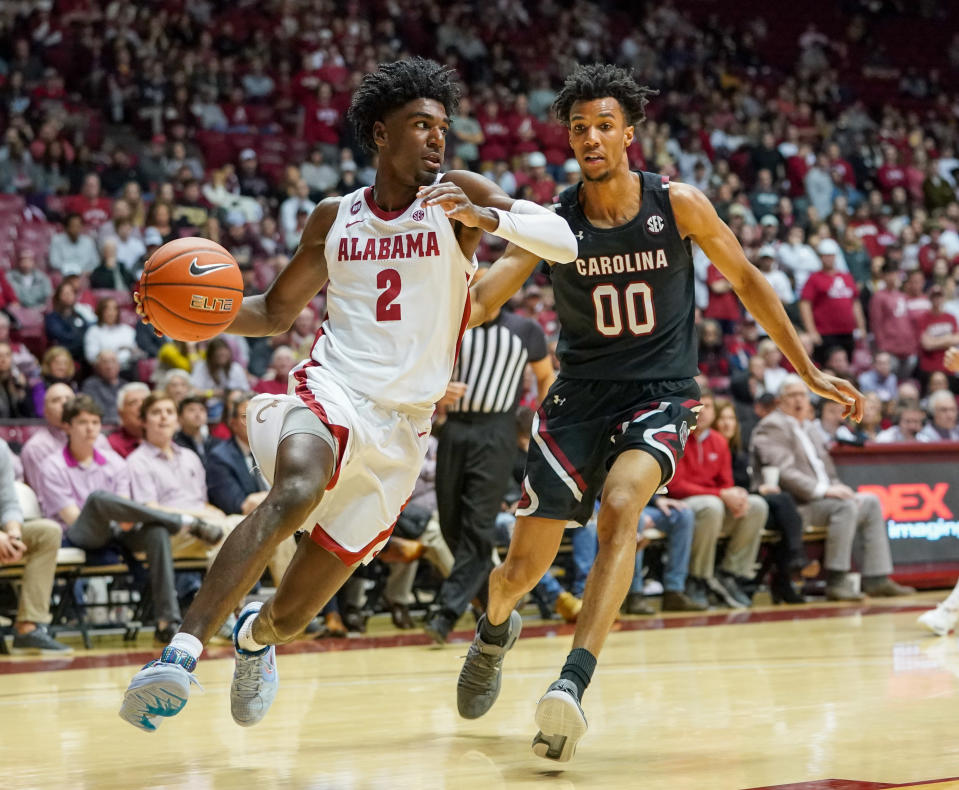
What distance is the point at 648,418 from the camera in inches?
179

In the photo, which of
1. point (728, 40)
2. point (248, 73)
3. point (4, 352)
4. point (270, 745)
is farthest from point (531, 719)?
point (728, 40)

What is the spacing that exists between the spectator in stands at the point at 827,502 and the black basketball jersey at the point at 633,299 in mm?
5976

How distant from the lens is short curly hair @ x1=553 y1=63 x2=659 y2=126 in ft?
15.8

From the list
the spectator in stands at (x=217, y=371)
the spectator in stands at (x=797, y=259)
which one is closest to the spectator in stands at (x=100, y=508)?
the spectator in stands at (x=217, y=371)

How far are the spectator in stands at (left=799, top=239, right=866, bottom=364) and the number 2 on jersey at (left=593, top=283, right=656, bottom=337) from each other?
10.8m

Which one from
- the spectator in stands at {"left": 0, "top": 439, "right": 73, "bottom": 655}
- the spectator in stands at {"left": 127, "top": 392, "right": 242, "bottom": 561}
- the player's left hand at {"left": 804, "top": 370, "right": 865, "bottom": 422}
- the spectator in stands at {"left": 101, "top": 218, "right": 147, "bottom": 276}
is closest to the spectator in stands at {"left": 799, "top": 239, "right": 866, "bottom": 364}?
the spectator in stands at {"left": 101, "top": 218, "right": 147, "bottom": 276}

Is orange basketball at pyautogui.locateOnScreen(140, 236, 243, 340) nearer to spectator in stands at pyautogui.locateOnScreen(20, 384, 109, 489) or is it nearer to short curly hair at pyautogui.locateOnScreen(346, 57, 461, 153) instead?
short curly hair at pyautogui.locateOnScreen(346, 57, 461, 153)

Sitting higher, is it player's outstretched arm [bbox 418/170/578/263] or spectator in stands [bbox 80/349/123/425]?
player's outstretched arm [bbox 418/170/578/263]

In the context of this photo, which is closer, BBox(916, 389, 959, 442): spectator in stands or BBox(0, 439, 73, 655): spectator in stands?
BBox(0, 439, 73, 655): spectator in stands

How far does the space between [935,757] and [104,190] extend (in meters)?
11.9

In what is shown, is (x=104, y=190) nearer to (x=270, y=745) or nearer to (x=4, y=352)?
(x=4, y=352)

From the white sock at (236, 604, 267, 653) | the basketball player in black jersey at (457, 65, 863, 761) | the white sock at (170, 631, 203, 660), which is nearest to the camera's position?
the white sock at (170, 631, 203, 660)

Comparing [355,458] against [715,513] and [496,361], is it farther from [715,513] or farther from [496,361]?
[715,513]

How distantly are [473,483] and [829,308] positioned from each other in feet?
28.4
